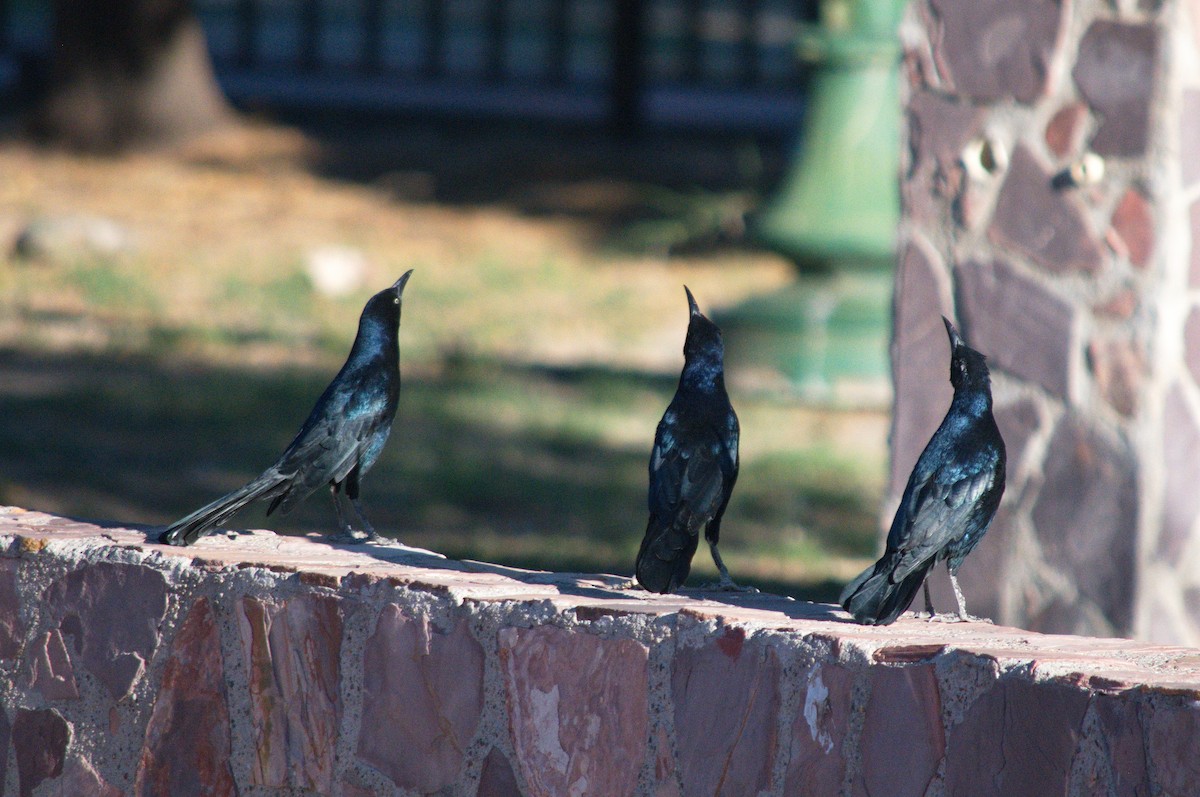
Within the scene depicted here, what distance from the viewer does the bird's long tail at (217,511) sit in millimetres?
2809

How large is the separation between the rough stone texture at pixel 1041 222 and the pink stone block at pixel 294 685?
2.43 meters

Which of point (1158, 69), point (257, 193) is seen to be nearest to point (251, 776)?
point (1158, 69)

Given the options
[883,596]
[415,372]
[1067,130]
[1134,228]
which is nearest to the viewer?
[883,596]

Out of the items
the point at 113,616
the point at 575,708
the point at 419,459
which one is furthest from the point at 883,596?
the point at 419,459

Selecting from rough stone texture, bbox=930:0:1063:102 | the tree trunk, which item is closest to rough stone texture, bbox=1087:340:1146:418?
rough stone texture, bbox=930:0:1063:102

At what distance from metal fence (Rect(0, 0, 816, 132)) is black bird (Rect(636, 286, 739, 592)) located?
17016mm

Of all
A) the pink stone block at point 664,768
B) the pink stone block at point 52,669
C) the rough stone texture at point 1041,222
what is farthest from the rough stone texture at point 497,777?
the rough stone texture at point 1041,222

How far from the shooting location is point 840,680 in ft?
7.68

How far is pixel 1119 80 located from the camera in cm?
419

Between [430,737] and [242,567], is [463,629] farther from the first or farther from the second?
[242,567]

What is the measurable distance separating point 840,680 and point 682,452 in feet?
1.65

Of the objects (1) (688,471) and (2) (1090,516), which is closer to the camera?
(1) (688,471)

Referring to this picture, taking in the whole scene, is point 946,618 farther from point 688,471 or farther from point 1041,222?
point 1041,222

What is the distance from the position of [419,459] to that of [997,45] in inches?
146
